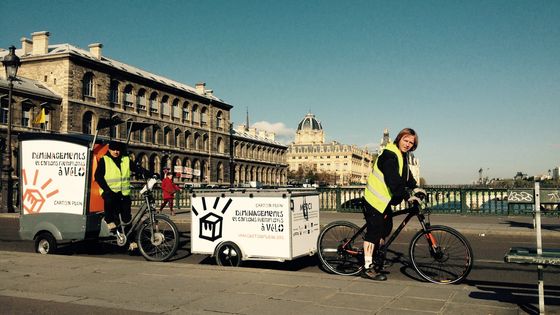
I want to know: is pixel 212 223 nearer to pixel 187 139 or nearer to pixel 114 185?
pixel 114 185

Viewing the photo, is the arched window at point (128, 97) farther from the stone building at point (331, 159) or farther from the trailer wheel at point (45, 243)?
the stone building at point (331, 159)

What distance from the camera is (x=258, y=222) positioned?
732cm

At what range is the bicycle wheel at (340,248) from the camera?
6.84 m

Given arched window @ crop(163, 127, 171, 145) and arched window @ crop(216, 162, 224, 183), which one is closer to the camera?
arched window @ crop(163, 127, 171, 145)

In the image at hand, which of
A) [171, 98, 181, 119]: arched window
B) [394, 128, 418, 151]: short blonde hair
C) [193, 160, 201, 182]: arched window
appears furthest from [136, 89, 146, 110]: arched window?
[394, 128, 418, 151]: short blonde hair

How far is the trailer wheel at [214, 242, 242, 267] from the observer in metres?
7.47

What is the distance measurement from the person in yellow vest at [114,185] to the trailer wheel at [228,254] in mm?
2346

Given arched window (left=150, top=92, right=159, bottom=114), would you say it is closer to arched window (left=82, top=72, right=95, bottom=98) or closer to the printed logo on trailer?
arched window (left=82, top=72, right=95, bottom=98)

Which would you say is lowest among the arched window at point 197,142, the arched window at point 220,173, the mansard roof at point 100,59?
the arched window at point 220,173

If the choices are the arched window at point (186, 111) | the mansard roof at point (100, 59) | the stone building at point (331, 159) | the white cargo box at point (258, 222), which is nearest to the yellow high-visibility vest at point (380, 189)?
the white cargo box at point (258, 222)

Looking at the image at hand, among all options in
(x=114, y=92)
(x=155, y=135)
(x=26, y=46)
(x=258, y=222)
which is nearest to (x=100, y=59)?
(x=114, y=92)

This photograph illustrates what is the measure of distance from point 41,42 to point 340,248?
5978 centimetres

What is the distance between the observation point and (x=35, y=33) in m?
57.8

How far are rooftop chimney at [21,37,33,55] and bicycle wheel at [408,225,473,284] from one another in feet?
203
